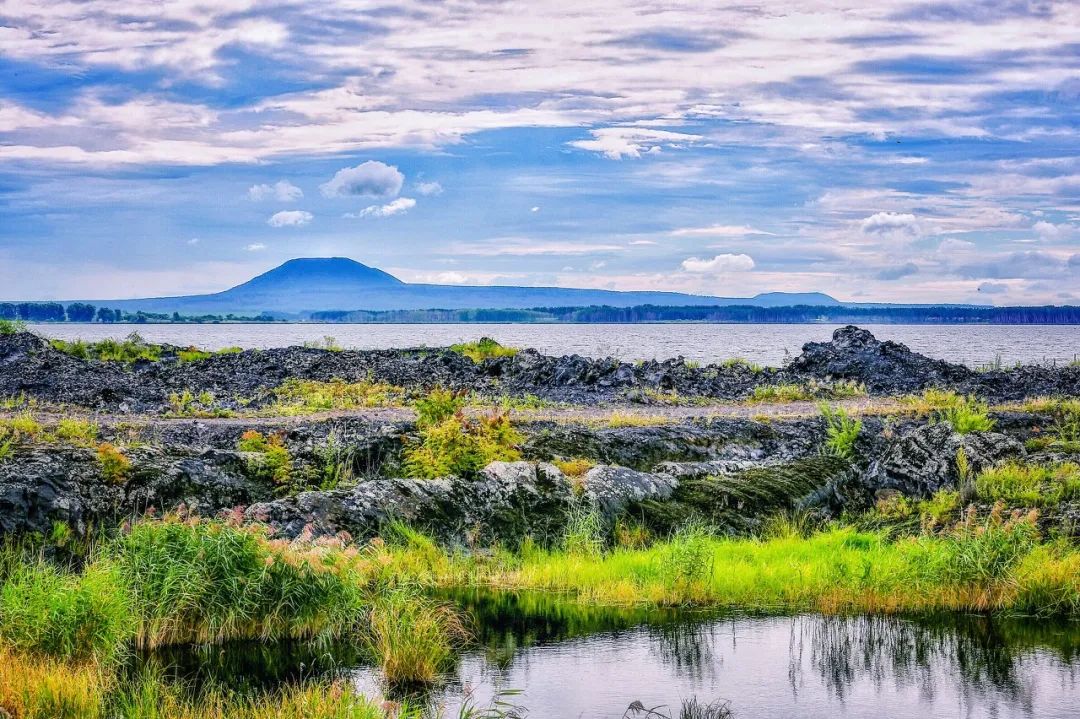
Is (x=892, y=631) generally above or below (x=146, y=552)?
below

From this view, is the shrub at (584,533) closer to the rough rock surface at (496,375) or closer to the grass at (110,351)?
the rough rock surface at (496,375)

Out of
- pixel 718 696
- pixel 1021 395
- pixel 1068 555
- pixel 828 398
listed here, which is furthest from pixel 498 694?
pixel 1021 395

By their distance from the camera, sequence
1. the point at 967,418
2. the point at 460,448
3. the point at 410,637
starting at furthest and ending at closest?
the point at 967,418, the point at 460,448, the point at 410,637

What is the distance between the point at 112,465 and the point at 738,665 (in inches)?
434

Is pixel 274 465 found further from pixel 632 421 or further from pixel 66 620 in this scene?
pixel 632 421

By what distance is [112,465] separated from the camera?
18.6m

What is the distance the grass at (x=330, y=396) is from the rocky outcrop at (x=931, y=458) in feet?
54.1

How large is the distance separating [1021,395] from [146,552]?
101 ft

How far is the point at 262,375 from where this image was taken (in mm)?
40781

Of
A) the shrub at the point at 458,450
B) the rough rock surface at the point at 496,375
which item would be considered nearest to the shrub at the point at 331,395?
the rough rock surface at the point at 496,375

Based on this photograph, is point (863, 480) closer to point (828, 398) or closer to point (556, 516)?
point (556, 516)

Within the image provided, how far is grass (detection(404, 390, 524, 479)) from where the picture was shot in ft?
67.7

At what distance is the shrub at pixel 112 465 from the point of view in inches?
729

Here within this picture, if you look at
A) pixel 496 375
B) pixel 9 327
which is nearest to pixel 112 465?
pixel 496 375
